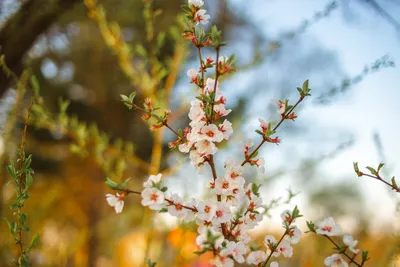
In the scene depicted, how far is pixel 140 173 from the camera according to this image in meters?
6.66

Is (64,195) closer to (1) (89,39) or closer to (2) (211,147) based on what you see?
(1) (89,39)

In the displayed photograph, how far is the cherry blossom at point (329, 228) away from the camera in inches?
33.3

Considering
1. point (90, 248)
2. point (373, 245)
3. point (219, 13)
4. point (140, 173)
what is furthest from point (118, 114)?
point (373, 245)

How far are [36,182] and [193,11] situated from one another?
23.2 feet

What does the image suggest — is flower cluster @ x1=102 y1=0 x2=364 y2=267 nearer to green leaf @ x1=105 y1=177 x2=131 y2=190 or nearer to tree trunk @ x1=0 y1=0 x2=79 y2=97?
green leaf @ x1=105 y1=177 x2=131 y2=190

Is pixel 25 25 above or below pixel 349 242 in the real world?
above

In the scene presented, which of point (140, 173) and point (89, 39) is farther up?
point (89, 39)

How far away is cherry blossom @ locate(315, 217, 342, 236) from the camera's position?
85 centimetres

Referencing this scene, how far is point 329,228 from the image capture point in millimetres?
859

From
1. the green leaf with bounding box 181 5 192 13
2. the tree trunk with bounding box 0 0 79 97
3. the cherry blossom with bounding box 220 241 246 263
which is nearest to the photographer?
the cherry blossom with bounding box 220 241 246 263

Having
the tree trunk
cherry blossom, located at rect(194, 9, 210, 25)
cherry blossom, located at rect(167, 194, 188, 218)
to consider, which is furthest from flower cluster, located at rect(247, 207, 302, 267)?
the tree trunk

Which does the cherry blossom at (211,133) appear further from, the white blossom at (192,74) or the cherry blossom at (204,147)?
the white blossom at (192,74)

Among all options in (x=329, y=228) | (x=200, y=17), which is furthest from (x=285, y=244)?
(x=200, y=17)

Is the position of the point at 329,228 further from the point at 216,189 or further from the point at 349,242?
the point at 216,189
